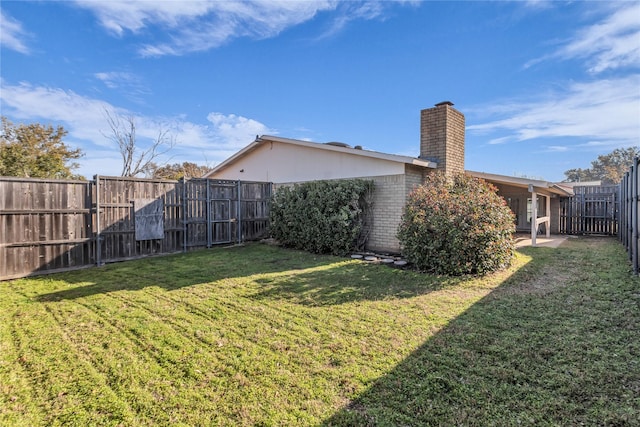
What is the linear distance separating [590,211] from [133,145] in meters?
27.2

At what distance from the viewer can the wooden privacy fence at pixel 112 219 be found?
7.12 meters

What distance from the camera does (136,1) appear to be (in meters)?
9.16

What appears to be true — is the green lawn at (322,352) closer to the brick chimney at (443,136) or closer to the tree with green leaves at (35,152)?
the brick chimney at (443,136)

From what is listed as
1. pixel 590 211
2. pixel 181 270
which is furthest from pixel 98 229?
pixel 590 211

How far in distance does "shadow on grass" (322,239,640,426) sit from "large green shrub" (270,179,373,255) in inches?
195

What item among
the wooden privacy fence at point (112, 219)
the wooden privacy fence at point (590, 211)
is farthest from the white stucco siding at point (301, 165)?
the wooden privacy fence at point (590, 211)

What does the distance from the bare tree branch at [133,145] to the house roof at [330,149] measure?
6.69m

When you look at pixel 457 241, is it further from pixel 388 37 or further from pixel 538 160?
pixel 538 160

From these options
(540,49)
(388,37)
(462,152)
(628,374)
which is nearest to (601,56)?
(540,49)

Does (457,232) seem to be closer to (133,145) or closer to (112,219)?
(112,219)

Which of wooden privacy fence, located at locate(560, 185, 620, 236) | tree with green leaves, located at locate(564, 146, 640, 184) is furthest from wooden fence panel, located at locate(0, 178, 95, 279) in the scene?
tree with green leaves, located at locate(564, 146, 640, 184)

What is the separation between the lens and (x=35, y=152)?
→ 2042 centimetres

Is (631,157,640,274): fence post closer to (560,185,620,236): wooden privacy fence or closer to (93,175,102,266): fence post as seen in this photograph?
(560,185,620,236): wooden privacy fence

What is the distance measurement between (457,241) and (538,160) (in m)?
27.8
